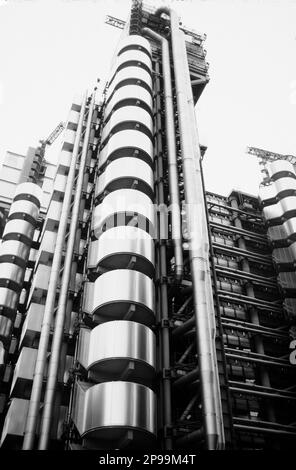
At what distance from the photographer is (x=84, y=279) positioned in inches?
1479

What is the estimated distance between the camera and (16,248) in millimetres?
45969

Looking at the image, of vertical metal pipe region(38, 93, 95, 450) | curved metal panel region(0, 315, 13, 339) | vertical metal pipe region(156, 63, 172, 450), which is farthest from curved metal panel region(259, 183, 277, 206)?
curved metal panel region(0, 315, 13, 339)

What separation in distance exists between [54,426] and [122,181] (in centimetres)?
2096

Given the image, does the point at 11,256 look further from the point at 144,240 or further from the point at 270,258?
the point at 270,258

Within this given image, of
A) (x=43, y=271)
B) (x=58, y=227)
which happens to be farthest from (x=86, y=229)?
(x=43, y=271)

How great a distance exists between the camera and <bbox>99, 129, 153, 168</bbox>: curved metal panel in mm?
43281

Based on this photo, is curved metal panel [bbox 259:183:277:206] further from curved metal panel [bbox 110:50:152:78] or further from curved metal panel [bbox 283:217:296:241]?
curved metal panel [bbox 110:50:152:78]

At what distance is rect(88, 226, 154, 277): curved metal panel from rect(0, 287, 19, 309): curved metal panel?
32.9 feet

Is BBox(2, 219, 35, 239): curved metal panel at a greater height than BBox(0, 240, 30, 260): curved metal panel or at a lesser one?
greater

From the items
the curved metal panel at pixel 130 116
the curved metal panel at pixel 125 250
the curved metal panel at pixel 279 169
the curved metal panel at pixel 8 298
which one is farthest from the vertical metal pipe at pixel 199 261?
the curved metal panel at pixel 279 169

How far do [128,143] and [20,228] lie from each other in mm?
14569

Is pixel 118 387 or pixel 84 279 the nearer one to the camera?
pixel 118 387
